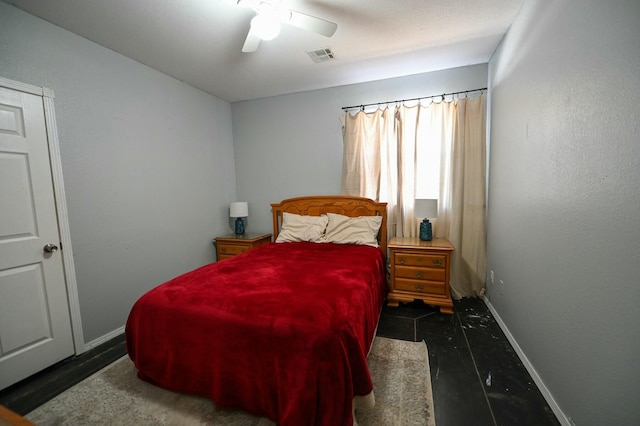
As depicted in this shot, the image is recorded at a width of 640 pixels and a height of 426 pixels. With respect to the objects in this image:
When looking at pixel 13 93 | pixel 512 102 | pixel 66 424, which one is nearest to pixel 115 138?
pixel 13 93

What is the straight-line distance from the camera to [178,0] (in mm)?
1793

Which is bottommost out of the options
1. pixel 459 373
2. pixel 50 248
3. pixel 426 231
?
pixel 459 373

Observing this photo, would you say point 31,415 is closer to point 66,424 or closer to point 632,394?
point 66,424

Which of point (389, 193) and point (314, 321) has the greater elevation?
point (389, 193)

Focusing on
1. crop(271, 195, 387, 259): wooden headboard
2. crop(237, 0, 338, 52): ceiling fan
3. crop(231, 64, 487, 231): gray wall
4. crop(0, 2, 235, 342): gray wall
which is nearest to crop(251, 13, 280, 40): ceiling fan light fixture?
crop(237, 0, 338, 52): ceiling fan

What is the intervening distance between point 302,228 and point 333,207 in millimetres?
508

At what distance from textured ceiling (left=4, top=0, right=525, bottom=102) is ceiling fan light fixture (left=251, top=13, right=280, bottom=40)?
1.02ft

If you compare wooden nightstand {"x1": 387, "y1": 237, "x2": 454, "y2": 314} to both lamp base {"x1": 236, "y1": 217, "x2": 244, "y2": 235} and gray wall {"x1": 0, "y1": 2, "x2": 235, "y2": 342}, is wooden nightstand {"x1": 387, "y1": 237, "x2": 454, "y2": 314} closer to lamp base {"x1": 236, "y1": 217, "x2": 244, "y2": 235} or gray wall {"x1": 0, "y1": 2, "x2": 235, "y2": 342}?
lamp base {"x1": 236, "y1": 217, "x2": 244, "y2": 235}

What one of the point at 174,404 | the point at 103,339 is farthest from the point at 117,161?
the point at 174,404

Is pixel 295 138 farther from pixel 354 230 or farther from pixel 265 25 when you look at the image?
pixel 265 25

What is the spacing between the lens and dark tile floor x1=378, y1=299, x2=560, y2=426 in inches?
56.5

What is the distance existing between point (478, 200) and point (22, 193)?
4.05 metres

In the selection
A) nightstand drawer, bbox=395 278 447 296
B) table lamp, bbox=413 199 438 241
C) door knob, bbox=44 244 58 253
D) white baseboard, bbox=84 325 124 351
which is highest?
table lamp, bbox=413 199 438 241

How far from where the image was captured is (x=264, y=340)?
1342 millimetres
